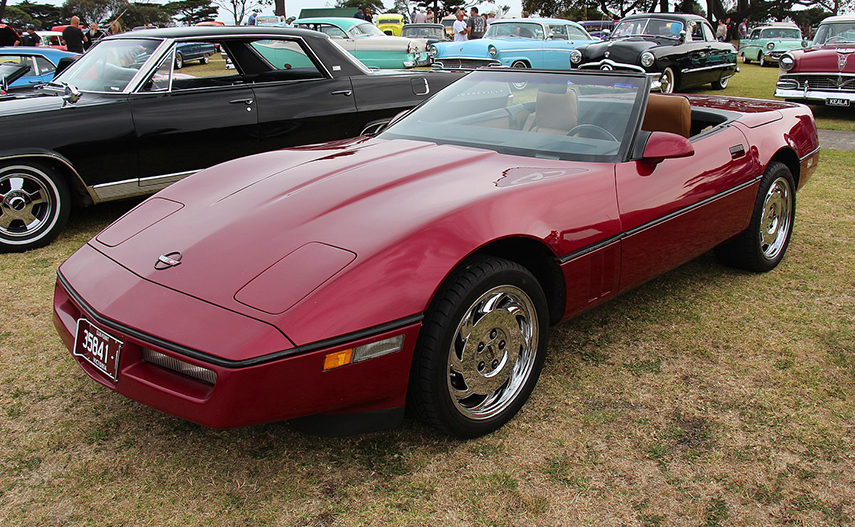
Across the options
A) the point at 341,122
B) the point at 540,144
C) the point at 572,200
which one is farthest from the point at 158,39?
the point at 572,200

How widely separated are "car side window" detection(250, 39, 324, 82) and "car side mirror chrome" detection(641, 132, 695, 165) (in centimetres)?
348

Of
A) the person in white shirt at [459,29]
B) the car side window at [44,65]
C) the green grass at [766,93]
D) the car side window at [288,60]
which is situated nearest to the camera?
the car side window at [288,60]

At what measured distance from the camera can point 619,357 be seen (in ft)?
9.71

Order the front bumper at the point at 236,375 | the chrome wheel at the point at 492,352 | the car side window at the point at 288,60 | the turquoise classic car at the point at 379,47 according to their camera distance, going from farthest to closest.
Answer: the turquoise classic car at the point at 379,47 → the car side window at the point at 288,60 → the chrome wheel at the point at 492,352 → the front bumper at the point at 236,375

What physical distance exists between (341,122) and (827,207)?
4.02 metres

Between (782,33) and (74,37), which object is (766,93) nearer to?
(782,33)

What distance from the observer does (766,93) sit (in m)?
13.1

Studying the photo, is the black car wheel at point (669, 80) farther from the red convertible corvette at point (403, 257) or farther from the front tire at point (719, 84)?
the red convertible corvette at point (403, 257)

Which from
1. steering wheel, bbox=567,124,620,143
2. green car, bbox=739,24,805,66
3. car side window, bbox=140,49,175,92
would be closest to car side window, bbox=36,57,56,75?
car side window, bbox=140,49,175,92

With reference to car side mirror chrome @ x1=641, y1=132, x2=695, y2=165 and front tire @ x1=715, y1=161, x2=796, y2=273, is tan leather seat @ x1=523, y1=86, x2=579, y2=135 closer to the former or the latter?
car side mirror chrome @ x1=641, y1=132, x2=695, y2=165

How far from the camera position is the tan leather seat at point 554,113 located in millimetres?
3143

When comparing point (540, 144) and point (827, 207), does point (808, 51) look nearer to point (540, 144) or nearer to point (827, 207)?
point (827, 207)

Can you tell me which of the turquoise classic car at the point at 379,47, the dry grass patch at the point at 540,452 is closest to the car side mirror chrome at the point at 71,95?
the dry grass patch at the point at 540,452

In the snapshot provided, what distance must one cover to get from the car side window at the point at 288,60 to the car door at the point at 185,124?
1.62 feet
